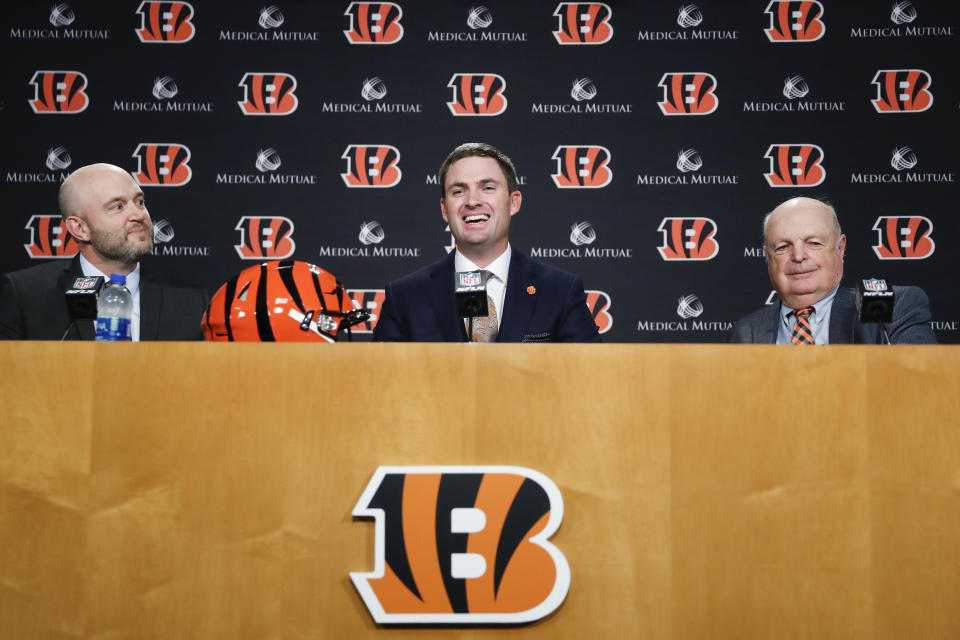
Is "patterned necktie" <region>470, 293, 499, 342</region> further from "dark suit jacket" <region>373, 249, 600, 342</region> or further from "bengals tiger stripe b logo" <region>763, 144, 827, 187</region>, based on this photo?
"bengals tiger stripe b logo" <region>763, 144, 827, 187</region>

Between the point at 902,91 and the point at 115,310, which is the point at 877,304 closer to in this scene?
the point at 115,310

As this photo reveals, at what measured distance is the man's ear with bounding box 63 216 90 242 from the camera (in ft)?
8.63

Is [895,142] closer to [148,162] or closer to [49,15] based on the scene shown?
[148,162]

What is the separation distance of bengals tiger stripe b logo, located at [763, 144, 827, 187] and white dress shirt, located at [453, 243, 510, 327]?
74.4 inches

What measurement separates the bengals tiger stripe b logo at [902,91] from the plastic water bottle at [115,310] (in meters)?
3.36

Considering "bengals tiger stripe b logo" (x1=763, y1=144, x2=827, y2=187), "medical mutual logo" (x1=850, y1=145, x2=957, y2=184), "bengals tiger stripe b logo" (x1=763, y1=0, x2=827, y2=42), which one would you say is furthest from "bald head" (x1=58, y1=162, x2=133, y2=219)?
"medical mutual logo" (x1=850, y1=145, x2=957, y2=184)

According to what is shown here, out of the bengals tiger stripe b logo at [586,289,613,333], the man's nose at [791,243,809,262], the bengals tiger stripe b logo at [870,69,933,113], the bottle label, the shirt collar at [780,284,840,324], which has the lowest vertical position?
the bottle label

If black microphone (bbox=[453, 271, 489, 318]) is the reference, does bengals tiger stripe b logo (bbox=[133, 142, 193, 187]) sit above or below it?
above

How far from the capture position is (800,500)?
123 centimetres

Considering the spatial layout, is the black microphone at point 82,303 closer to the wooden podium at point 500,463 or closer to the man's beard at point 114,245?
the wooden podium at point 500,463

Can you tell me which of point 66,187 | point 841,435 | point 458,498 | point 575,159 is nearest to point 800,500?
point 841,435

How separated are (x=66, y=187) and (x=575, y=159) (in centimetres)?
217

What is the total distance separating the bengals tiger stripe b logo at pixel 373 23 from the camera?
12.8 feet

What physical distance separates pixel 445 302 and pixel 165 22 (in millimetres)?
2554
